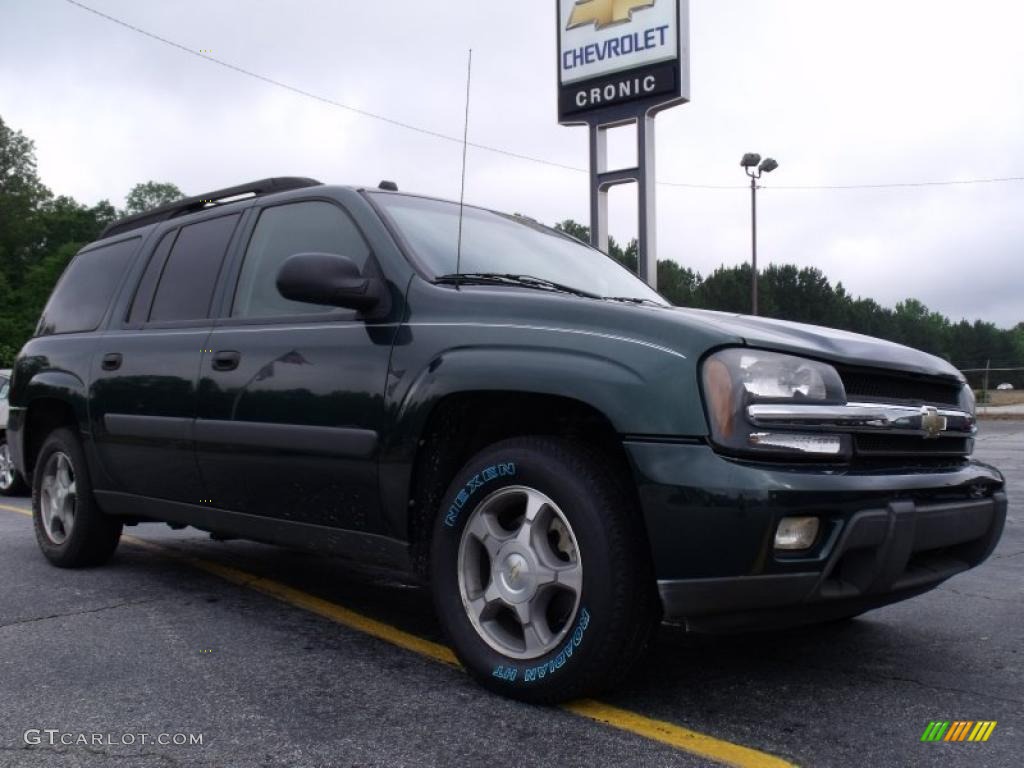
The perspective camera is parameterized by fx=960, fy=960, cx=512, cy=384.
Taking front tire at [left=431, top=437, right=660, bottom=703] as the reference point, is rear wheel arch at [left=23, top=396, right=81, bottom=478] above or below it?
above

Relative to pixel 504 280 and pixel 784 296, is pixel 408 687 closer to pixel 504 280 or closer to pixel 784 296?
pixel 504 280

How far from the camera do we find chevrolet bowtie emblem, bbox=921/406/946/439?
287cm

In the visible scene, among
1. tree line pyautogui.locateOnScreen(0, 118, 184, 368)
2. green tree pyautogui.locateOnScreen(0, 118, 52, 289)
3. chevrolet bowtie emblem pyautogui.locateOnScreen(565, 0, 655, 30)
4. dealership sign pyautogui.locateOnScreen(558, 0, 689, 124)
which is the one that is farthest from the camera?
green tree pyautogui.locateOnScreen(0, 118, 52, 289)

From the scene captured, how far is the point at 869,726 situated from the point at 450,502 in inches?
53.3

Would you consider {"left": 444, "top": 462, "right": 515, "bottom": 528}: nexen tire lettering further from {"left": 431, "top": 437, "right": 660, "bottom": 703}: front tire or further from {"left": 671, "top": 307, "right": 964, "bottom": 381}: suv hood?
{"left": 671, "top": 307, "right": 964, "bottom": 381}: suv hood

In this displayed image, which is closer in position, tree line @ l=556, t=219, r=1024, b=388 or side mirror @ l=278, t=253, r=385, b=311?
side mirror @ l=278, t=253, r=385, b=311

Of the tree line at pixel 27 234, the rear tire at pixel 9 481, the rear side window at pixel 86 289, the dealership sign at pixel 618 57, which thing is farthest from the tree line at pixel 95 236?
the rear side window at pixel 86 289

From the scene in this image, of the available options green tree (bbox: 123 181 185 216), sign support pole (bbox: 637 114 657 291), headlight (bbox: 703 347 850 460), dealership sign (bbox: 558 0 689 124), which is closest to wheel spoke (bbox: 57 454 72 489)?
headlight (bbox: 703 347 850 460)

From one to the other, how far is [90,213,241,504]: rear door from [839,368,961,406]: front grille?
8.50 feet

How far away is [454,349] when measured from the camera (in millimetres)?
3049

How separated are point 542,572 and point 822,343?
41.4 inches

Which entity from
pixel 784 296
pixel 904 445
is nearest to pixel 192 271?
pixel 904 445

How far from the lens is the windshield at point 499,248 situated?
3.55 meters

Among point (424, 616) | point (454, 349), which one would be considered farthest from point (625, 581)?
point (424, 616)
